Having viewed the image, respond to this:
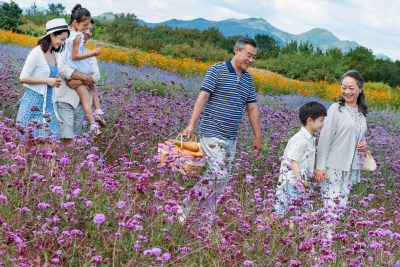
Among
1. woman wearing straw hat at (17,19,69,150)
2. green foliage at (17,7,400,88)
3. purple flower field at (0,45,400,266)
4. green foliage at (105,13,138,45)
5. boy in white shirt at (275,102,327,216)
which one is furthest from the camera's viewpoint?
green foliage at (105,13,138,45)

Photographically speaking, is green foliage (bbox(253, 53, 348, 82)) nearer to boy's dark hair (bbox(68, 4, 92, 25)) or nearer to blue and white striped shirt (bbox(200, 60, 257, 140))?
boy's dark hair (bbox(68, 4, 92, 25))

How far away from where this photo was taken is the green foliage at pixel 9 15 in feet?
95.5

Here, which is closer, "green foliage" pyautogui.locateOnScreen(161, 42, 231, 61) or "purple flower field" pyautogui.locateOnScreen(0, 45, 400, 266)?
"purple flower field" pyautogui.locateOnScreen(0, 45, 400, 266)

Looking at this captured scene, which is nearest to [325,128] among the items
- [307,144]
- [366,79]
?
[307,144]

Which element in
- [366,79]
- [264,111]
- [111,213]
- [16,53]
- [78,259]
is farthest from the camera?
[366,79]

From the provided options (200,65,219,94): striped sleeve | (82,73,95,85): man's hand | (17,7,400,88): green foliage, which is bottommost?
(82,73,95,85): man's hand

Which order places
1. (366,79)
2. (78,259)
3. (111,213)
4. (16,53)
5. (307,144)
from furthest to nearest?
(366,79) → (16,53) → (307,144) → (111,213) → (78,259)

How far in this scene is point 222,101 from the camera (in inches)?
179

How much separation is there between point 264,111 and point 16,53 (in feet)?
21.5

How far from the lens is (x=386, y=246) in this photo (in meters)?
2.92

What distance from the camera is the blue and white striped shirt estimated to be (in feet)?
14.8

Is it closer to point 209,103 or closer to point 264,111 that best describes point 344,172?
point 209,103

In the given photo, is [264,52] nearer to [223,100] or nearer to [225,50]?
[225,50]

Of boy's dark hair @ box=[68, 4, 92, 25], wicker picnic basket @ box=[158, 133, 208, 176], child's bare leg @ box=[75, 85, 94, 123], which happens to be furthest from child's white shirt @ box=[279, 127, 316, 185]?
boy's dark hair @ box=[68, 4, 92, 25]
